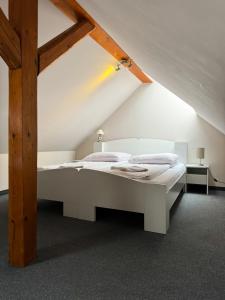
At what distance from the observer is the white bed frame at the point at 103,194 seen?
7.18 ft

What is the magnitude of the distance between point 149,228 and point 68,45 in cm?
211

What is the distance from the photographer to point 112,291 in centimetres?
135

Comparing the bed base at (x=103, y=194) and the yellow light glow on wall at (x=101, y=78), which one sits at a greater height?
the yellow light glow on wall at (x=101, y=78)

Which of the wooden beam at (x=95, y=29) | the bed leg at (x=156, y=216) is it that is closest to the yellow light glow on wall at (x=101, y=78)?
the wooden beam at (x=95, y=29)

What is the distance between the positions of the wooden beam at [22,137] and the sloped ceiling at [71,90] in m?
0.59

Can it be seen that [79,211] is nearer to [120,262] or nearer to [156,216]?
[156,216]

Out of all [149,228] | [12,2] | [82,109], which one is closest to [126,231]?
[149,228]

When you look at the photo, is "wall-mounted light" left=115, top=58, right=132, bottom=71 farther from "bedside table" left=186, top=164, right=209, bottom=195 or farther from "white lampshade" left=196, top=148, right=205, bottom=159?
"bedside table" left=186, top=164, right=209, bottom=195

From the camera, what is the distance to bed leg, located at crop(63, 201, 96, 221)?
253 cm

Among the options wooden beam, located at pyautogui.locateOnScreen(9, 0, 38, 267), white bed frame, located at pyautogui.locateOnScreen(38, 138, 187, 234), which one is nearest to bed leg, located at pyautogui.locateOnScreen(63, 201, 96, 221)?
white bed frame, located at pyautogui.locateOnScreen(38, 138, 187, 234)

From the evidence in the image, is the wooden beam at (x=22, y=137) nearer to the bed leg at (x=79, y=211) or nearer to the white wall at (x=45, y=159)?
the bed leg at (x=79, y=211)

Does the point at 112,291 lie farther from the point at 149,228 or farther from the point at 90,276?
the point at 149,228

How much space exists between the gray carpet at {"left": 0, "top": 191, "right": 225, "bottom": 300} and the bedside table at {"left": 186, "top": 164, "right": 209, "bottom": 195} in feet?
4.65

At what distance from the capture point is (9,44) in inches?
56.8
